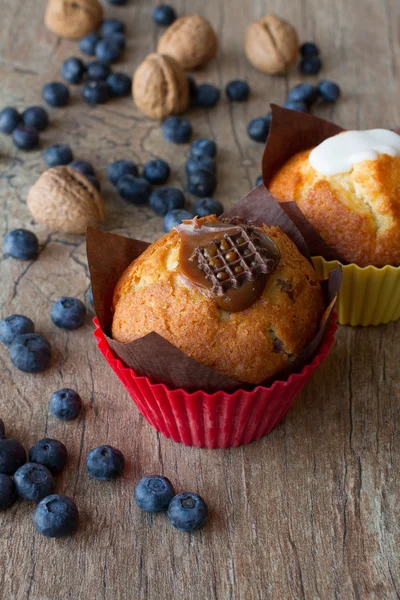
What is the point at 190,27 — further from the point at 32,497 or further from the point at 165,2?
the point at 32,497

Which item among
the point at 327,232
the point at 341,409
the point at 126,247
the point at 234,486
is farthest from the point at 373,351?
the point at 126,247

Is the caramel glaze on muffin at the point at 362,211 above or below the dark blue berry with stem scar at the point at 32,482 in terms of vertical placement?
above

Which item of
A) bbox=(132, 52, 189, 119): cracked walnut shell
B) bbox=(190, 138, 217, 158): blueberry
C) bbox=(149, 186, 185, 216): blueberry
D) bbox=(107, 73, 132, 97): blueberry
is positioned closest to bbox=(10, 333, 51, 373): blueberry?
bbox=(149, 186, 185, 216): blueberry

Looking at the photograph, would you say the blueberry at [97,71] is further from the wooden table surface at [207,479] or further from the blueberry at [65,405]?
the blueberry at [65,405]

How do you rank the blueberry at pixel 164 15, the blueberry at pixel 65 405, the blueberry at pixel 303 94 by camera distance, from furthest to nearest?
the blueberry at pixel 164 15 → the blueberry at pixel 303 94 → the blueberry at pixel 65 405

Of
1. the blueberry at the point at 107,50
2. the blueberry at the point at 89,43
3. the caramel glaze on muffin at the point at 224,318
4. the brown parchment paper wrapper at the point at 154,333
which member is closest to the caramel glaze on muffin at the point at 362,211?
the brown parchment paper wrapper at the point at 154,333

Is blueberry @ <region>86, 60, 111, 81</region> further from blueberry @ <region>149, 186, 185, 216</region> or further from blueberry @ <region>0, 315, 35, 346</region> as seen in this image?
blueberry @ <region>0, 315, 35, 346</region>

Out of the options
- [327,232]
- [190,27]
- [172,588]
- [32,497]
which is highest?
[190,27]
